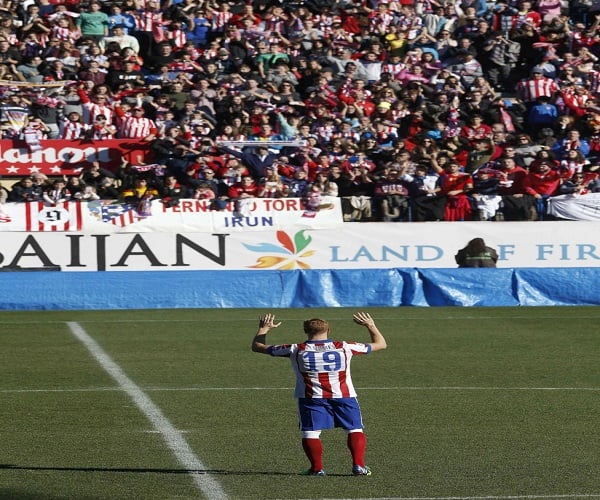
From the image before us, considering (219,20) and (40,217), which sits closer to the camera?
(40,217)

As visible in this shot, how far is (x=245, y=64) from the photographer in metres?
30.3

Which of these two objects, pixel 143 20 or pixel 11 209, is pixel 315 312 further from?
pixel 143 20

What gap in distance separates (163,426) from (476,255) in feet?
52.2

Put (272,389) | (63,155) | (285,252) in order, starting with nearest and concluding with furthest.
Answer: (272,389)
(285,252)
(63,155)

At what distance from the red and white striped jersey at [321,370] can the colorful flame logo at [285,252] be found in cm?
1723

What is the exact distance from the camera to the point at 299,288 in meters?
24.7

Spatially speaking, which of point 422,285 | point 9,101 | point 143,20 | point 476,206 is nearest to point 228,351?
point 422,285

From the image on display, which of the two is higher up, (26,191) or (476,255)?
(26,191)

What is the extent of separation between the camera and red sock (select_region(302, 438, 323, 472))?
27.8 ft

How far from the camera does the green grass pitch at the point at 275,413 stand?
28.0 ft

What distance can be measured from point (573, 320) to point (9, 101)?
44.7 feet

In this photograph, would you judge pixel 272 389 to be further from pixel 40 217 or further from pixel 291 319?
pixel 40 217

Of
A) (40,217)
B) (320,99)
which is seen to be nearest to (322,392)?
(40,217)

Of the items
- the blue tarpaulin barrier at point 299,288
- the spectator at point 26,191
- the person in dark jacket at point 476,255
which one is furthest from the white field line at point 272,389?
the spectator at point 26,191
